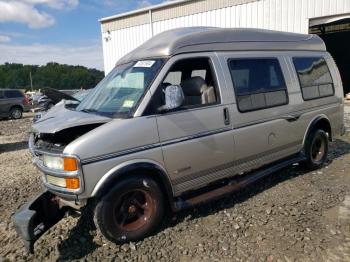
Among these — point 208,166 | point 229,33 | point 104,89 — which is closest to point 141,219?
point 208,166

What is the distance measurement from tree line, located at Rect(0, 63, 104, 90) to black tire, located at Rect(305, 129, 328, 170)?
227 feet

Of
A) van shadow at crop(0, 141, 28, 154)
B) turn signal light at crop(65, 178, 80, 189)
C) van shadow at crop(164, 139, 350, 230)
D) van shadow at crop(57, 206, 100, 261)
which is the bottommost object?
van shadow at crop(57, 206, 100, 261)

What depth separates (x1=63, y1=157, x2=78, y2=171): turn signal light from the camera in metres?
3.42

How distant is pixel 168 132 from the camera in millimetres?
4004

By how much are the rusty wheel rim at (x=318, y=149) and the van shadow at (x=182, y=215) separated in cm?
39

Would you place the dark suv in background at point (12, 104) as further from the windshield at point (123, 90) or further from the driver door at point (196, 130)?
the driver door at point (196, 130)

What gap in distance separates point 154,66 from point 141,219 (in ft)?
5.94

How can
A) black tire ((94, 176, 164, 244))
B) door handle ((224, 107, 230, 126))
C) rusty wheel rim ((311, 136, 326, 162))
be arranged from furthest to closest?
rusty wheel rim ((311, 136, 326, 162))
door handle ((224, 107, 230, 126))
black tire ((94, 176, 164, 244))

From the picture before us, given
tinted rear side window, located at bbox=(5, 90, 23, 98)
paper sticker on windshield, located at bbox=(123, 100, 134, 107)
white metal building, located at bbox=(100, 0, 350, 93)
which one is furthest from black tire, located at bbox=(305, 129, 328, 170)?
tinted rear side window, located at bbox=(5, 90, 23, 98)

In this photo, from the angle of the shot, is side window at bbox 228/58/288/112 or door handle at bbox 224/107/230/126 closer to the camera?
door handle at bbox 224/107/230/126

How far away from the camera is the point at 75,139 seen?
3592 mm

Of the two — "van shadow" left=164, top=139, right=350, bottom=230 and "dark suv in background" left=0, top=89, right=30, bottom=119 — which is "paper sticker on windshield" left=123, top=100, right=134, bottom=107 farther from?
"dark suv in background" left=0, top=89, right=30, bottom=119

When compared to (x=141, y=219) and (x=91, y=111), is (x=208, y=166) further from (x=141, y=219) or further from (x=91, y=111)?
(x=91, y=111)

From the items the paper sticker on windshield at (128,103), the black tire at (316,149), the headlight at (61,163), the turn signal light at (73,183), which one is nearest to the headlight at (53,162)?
the headlight at (61,163)
